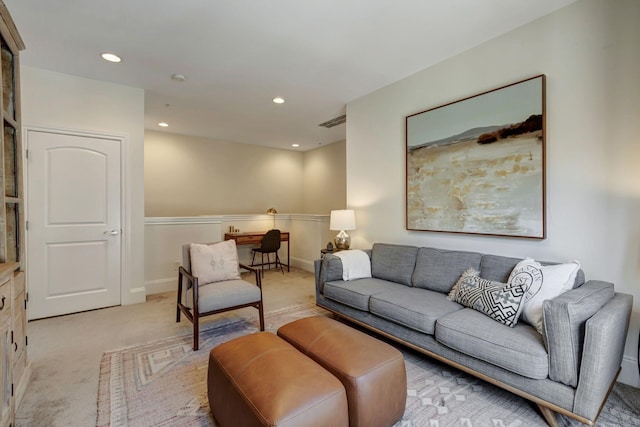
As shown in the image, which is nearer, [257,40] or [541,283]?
[541,283]

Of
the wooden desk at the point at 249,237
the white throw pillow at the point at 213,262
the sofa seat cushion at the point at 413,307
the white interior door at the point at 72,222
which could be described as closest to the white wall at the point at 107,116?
the white interior door at the point at 72,222

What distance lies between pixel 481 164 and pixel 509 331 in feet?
4.84

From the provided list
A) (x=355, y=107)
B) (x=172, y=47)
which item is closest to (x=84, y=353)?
(x=172, y=47)

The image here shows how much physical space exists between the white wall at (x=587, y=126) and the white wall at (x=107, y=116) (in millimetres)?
3779

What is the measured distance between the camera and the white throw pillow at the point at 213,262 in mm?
2936

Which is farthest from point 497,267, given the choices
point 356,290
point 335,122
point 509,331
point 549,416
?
point 335,122

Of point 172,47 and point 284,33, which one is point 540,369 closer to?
point 284,33

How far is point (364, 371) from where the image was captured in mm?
1482

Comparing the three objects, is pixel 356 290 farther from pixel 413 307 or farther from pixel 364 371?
pixel 364 371

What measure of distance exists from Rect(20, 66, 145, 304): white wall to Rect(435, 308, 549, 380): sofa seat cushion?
3595 millimetres

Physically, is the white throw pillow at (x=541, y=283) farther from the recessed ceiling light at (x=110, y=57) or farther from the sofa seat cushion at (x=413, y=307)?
the recessed ceiling light at (x=110, y=57)

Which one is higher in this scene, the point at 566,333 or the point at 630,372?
the point at 566,333

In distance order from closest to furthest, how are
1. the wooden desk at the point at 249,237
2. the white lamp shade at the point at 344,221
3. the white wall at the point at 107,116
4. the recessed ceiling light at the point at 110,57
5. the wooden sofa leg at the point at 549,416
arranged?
the wooden sofa leg at the point at 549,416
the recessed ceiling light at the point at 110,57
the white wall at the point at 107,116
the white lamp shade at the point at 344,221
the wooden desk at the point at 249,237

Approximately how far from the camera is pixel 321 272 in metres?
3.15
